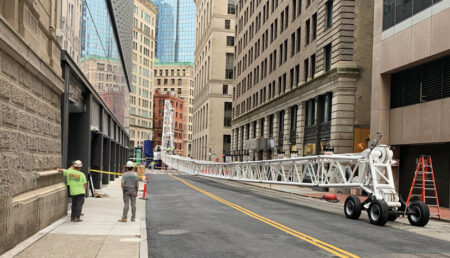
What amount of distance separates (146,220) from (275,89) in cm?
3943

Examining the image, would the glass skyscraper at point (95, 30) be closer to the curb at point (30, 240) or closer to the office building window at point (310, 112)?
the curb at point (30, 240)

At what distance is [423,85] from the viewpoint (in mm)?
26141

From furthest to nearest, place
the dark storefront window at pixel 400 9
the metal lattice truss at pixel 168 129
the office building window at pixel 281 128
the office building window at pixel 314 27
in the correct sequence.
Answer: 1. the metal lattice truss at pixel 168 129
2. the office building window at pixel 281 128
3. the office building window at pixel 314 27
4. the dark storefront window at pixel 400 9

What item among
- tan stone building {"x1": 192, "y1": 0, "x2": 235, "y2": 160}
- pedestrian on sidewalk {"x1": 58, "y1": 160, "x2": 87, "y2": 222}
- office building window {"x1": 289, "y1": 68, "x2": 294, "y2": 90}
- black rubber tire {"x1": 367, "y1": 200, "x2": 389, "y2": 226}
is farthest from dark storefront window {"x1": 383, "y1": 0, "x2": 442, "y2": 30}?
tan stone building {"x1": 192, "y1": 0, "x2": 235, "y2": 160}

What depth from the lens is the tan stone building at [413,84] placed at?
24.1 m

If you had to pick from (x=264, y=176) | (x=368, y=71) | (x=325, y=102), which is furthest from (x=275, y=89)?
(x=264, y=176)

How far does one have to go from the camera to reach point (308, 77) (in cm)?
4194

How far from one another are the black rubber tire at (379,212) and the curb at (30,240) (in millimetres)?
10582

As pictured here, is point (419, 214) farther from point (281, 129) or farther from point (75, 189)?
point (281, 129)

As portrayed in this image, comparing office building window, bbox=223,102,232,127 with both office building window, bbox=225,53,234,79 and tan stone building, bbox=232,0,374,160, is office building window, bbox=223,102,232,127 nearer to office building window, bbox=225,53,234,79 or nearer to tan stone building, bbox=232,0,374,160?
office building window, bbox=225,53,234,79

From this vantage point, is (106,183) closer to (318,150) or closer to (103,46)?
(103,46)

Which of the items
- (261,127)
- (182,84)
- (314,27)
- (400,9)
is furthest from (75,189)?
(182,84)

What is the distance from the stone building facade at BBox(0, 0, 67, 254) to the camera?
916cm

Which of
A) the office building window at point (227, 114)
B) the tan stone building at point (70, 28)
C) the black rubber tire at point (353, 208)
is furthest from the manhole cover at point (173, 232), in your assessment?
the office building window at point (227, 114)
